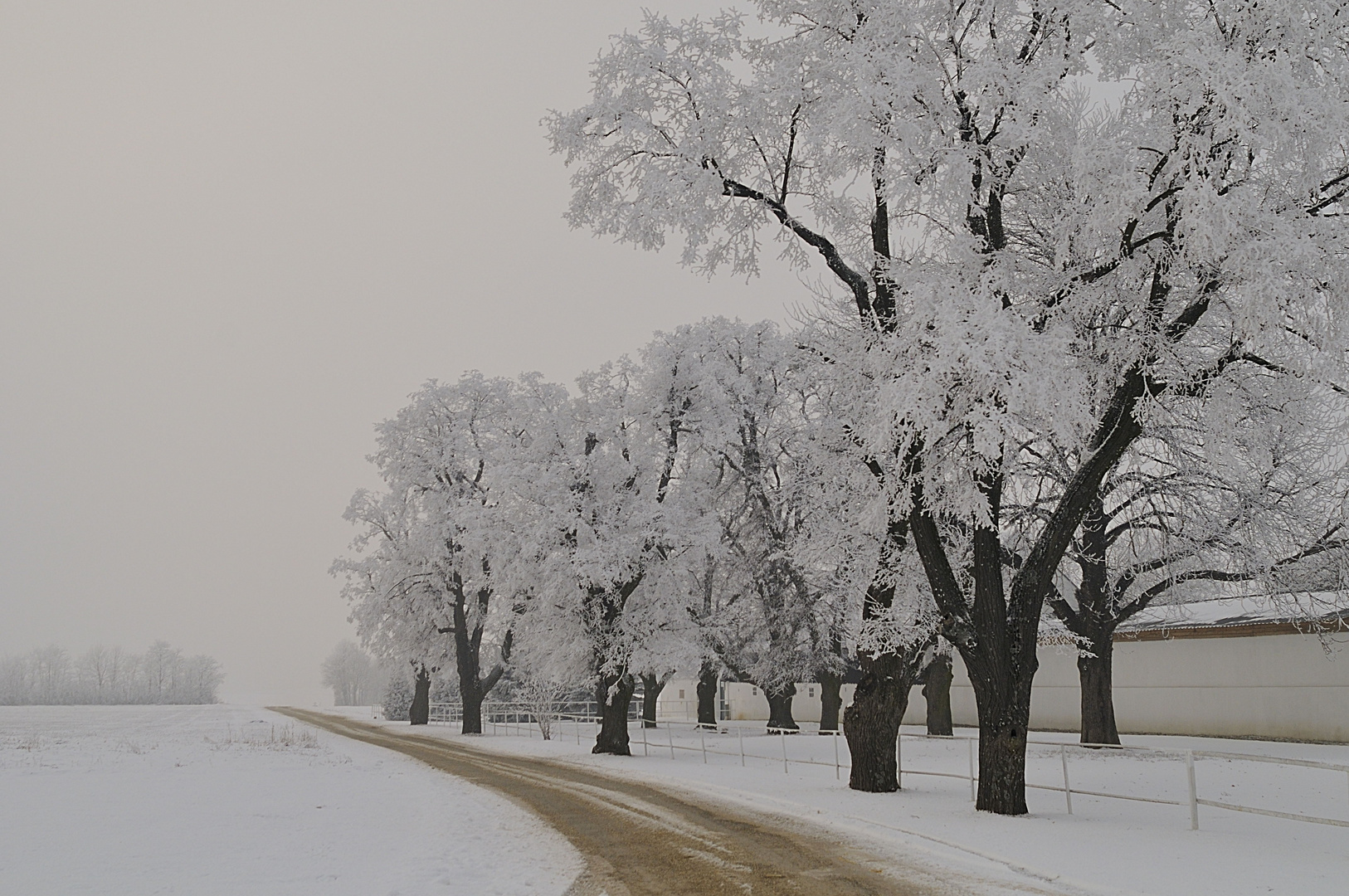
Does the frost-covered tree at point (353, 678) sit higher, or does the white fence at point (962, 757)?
the white fence at point (962, 757)

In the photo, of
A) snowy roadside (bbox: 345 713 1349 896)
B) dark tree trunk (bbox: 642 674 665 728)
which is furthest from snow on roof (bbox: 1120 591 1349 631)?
dark tree trunk (bbox: 642 674 665 728)

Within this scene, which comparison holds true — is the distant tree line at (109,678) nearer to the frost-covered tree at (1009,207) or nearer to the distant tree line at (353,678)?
the distant tree line at (353,678)

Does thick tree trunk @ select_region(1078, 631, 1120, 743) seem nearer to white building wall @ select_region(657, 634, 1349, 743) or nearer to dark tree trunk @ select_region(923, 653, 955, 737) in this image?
white building wall @ select_region(657, 634, 1349, 743)

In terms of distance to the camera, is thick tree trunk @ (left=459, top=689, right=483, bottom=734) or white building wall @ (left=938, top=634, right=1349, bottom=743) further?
thick tree trunk @ (left=459, top=689, right=483, bottom=734)

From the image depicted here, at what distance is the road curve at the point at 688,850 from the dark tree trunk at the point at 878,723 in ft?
9.21

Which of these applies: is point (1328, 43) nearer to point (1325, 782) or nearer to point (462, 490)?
point (1325, 782)

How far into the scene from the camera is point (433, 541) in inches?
1602

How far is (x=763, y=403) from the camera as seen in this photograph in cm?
3394

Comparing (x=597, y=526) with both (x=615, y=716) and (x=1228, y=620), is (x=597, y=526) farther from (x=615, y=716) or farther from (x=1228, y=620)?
(x=1228, y=620)

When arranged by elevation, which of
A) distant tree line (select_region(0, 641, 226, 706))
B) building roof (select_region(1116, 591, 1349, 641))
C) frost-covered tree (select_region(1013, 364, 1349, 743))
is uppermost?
frost-covered tree (select_region(1013, 364, 1349, 743))

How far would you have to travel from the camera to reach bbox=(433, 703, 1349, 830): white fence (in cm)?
1112

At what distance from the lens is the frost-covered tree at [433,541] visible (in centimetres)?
4122

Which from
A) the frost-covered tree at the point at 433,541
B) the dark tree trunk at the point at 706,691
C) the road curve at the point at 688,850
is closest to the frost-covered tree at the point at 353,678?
the frost-covered tree at the point at 433,541

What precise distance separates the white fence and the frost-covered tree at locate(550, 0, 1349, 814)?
7.48 feet
